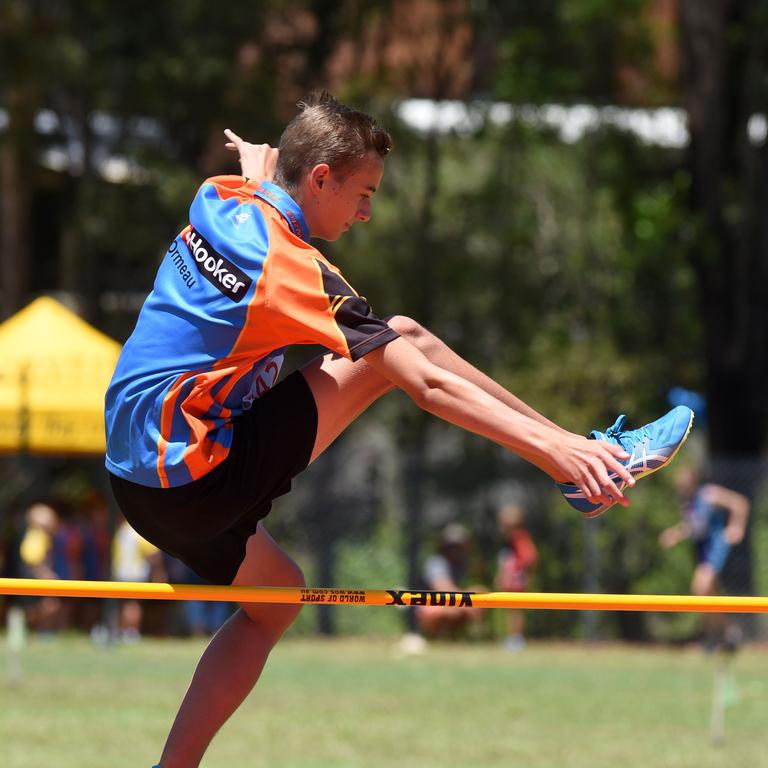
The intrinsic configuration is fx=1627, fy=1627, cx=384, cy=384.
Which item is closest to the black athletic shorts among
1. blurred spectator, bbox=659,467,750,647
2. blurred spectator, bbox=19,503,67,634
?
blurred spectator, bbox=659,467,750,647

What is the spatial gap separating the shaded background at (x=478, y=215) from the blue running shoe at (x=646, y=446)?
631 inches

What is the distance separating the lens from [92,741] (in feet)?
34.6

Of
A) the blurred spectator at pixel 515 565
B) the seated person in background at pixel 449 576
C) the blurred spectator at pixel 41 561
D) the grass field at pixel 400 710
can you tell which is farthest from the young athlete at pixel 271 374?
the blurred spectator at pixel 515 565

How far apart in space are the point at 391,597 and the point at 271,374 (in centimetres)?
78

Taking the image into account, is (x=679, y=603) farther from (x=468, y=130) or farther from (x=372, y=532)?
(x=468, y=130)

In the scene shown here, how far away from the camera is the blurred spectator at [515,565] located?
20734 mm

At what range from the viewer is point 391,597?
502cm

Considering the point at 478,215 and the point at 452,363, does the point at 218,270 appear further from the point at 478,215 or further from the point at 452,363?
the point at 478,215

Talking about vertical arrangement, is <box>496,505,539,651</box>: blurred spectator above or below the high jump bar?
below

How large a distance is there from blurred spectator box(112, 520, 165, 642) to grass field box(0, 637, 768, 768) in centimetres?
86

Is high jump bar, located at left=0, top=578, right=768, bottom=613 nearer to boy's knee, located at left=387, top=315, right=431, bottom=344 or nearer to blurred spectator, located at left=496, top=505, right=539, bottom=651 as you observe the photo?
boy's knee, located at left=387, top=315, right=431, bottom=344

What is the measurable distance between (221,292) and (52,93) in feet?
64.4

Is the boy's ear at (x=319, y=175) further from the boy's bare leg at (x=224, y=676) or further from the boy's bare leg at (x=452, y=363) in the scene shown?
the boy's bare leg at (x=224, y=676)

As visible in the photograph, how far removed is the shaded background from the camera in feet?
70.1
